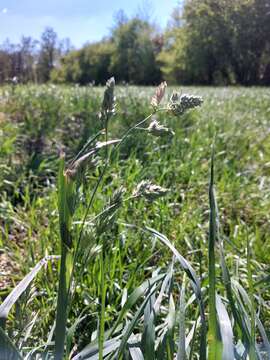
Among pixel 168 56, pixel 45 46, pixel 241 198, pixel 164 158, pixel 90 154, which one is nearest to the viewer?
pixel 90 154

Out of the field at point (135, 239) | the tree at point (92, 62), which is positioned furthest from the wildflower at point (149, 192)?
the tree at point (92, 62)

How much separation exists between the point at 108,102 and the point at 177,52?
2445cm

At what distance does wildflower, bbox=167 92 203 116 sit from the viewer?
2.34 feet

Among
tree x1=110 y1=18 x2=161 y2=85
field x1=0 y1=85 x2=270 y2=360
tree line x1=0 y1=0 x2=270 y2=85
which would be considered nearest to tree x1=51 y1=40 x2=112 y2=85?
tree line x1=0 y1=0 x2=270 y2=85

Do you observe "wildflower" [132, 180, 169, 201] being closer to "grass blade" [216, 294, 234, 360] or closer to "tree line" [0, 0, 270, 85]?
"grass blade" [216, 294, 234, 360]

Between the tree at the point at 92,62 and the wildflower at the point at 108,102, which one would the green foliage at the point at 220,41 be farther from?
the tree at the point at 92,62

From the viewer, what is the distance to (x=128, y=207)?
1961mm

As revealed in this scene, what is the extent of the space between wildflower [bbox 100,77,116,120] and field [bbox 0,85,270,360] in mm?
43

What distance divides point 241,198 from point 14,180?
1389 millimetres

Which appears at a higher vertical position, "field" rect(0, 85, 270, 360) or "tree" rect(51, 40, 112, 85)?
"tree" rect(51, 40, 112, 85)

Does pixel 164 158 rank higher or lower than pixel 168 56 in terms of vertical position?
lower

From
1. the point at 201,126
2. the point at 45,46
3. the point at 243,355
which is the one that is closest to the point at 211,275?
the point at 243,355

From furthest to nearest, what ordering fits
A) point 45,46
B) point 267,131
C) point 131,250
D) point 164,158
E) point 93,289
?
point 45,46 → point 267,131 → point 164,158 → point 131,250 → point 93,289

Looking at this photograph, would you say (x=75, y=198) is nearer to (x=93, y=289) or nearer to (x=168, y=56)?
(x=93, y=289)
